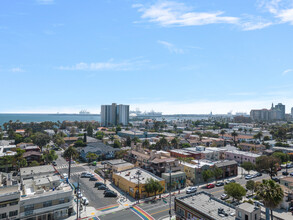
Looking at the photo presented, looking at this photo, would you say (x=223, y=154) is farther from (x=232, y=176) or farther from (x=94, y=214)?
(x=94, y=214)

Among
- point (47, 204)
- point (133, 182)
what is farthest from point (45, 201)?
point (133, 182)

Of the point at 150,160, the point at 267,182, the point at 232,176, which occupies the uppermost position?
the point at 267,182

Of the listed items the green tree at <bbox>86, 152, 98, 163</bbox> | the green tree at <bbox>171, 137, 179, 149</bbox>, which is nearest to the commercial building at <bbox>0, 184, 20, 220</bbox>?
the green tree at <bbox>86, 152, 98, 163</bbox>

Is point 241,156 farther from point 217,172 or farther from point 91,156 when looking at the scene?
point 91,156

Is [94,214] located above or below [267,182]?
below

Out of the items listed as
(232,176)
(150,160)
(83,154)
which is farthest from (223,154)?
(83,154)

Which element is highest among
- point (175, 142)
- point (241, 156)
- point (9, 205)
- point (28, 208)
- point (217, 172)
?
point (175, 142)

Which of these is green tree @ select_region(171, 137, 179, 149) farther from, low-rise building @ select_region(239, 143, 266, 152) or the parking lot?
the parking lot

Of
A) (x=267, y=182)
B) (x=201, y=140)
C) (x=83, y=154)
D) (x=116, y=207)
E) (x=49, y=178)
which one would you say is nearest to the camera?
(x=267, y=182)
